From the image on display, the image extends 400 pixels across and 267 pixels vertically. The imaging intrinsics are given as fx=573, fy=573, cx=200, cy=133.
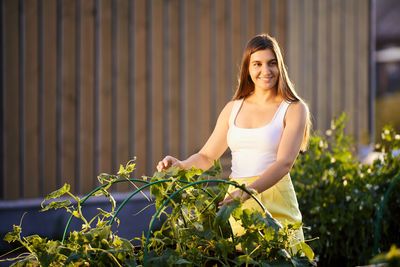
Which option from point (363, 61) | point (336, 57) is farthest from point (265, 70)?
point (363, 61)

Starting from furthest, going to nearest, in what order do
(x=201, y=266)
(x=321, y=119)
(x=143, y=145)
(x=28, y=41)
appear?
(x=321, y=119), (x=143, y=145), (x=28, y=41), (x=201, y=266)

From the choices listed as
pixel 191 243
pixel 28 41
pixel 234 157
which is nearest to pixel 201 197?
pixel 191 243

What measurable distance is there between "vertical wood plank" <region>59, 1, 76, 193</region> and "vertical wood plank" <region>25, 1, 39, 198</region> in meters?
0.22

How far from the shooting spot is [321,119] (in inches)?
229

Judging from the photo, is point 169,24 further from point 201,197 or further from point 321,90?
point 201,197

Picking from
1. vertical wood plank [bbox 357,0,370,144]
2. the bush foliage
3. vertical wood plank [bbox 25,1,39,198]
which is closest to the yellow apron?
the bush foliage

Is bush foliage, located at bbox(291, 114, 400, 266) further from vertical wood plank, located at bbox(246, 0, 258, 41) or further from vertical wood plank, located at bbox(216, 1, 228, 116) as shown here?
vertical wood plank, located at bbox(246, 0, 258, 41)

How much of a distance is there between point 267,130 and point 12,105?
2.85 m

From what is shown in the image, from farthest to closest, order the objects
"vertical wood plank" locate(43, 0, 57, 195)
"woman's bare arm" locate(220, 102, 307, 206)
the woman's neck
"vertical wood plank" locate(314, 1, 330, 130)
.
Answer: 1. "vertical wood plank" locate(314, 1, 330, 130)
2. "vertical wood plank" locate(43, 0, 57, 195)
3. the woman's neck
4. "woman's bare arm" locate(220, 102, 307, 206)

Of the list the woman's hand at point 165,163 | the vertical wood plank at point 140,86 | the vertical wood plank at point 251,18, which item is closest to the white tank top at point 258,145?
the woman's hand at point 165,163

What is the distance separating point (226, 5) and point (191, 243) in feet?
13.0

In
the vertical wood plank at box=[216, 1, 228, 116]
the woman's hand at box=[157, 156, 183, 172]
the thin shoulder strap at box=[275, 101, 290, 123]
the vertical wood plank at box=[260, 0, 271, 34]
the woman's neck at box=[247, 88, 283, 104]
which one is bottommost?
the woman's hand at box=[157, 156, 183, 172]

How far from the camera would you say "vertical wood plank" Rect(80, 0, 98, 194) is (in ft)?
15.2

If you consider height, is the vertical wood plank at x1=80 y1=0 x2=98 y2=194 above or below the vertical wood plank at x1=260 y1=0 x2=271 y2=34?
below
